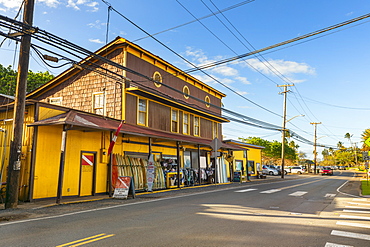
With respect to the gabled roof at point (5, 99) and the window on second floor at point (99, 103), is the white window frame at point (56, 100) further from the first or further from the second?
the gabled roof at point (5, 99)

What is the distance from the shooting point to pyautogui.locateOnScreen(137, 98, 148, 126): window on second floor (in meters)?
20.7

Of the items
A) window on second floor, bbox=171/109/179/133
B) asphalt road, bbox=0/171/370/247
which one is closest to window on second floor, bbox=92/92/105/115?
window on second floor, bbox=171/109/179/133

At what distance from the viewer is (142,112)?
20.9m

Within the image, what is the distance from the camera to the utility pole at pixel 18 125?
35.7 feet

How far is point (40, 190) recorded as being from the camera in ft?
43.2

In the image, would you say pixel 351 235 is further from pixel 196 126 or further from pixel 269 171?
pixel 269 171

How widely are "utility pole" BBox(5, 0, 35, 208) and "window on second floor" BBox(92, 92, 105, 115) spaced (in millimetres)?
8716

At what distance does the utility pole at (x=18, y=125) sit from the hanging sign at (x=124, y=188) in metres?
4.45

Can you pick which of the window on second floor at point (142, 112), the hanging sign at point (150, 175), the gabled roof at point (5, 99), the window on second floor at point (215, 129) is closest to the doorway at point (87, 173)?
the hanging sign at point (150, 175)

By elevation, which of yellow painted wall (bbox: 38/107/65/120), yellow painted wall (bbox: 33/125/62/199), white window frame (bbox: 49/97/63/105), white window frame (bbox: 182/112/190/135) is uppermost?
white window frame (bbox: 49/97/63/105)

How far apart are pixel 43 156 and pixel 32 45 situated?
195 inches

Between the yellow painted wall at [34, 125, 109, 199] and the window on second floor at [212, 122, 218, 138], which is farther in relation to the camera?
the window on second floor at [212, 122, 218, 138]

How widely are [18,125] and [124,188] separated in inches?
215

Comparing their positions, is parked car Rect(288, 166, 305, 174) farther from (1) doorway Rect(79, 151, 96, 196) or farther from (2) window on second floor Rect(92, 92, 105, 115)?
(1) doorway Rect(79, 151, 96, 196)
